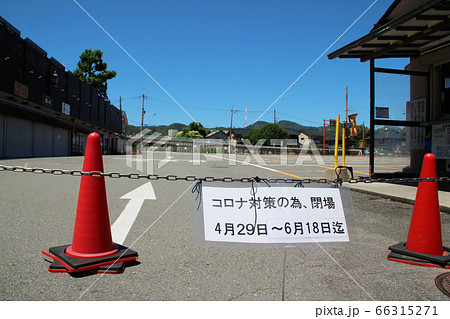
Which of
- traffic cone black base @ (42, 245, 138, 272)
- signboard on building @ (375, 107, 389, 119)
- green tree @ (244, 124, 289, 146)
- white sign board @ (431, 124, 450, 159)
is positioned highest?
green tree @ (244, 124, 289, 146)

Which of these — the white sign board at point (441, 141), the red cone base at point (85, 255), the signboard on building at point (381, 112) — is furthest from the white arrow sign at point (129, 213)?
the white sign board at point (441, 141)

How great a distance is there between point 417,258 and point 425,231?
300 millimetres

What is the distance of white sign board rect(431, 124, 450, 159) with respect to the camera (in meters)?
9.77

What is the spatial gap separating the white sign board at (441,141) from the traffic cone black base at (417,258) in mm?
7571

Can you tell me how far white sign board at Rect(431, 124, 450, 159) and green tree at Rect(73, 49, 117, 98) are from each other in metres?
52.1

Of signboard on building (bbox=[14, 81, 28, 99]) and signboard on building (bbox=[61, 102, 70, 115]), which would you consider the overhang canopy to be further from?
signboard on building (bbox=[61, 102, 70, 115])

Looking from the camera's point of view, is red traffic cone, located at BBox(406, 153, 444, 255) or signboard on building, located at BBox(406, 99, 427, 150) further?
signboard on building, located at BBox(406, 99, 427, 150)

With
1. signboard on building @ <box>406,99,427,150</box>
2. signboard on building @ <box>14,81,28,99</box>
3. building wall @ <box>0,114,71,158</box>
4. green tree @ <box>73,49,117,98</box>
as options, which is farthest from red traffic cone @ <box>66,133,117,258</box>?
green tree @ <box>73,49,117,98</box>

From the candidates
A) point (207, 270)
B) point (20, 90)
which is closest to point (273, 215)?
point (207, 270)

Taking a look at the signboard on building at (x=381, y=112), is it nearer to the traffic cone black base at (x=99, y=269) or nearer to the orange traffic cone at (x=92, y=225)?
the orange traffic cone at (x=92, y=225)

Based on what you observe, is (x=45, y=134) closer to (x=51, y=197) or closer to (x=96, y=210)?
(x=51, y=197)

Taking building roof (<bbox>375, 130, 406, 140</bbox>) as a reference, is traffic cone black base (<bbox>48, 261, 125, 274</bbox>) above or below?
below
